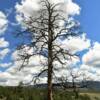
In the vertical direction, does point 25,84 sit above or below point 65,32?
below

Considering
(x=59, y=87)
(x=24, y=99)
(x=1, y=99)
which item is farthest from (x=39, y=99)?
(x=59, y=87)

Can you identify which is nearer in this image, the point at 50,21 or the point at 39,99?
the point at 50,21

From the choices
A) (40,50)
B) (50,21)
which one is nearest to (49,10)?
(50,21)

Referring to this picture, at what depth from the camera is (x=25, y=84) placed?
33.2 metres

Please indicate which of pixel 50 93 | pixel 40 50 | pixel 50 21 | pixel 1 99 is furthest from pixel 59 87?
pixel 1 99

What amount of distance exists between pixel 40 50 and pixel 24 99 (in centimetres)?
7241

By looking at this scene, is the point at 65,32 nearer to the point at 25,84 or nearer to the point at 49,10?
the point at 49,10

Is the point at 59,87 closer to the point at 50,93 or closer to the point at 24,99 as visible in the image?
the point at 50,93

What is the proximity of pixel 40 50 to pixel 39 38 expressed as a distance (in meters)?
1.09

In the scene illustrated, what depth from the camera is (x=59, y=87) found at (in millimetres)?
34375

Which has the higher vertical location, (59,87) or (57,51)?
(57,51)

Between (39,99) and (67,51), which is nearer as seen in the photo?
(67,51)

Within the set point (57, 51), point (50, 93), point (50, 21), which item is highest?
point (50, 21)

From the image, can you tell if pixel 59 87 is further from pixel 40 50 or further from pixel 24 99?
pixel 24 99
